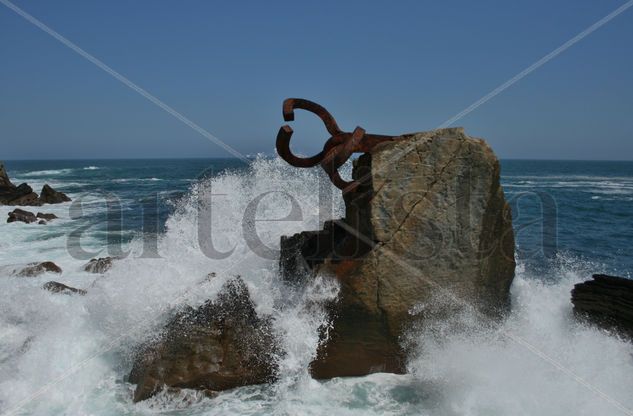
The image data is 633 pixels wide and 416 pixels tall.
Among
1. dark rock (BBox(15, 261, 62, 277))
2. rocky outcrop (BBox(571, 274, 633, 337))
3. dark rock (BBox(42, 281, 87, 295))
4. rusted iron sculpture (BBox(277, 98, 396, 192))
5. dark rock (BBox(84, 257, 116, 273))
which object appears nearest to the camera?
rusted iron sculpture (BBox(277, 98, 396, 192))

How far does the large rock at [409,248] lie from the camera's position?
385 cm

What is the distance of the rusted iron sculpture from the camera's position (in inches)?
159

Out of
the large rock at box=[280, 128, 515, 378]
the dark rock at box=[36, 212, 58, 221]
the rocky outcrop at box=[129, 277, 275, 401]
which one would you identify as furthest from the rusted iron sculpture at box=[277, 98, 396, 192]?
the dark rock at box=[36, 212, 58, 221]

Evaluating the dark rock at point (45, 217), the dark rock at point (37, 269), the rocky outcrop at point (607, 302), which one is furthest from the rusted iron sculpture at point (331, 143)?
the dark rock at point (45, 217)

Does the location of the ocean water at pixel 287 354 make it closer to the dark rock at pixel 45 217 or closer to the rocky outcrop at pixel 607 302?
the rocky outcrop at pixel 607 302

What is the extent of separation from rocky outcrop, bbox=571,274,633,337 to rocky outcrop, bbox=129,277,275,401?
9.86 ft

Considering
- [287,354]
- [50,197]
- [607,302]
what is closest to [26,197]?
[50,197]

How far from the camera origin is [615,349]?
157 inches

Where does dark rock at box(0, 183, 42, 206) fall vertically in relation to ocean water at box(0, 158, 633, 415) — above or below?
above

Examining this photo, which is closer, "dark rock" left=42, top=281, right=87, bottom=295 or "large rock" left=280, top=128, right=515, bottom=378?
"large rock" left=280, top=128, right=515, bottom=378

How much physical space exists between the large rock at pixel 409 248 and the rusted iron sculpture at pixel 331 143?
17 centimetres

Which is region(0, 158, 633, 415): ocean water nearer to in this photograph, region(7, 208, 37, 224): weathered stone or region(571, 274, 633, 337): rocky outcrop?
region(571, 274, 633, 337): rocky outcrop

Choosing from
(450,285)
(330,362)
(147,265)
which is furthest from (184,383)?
(450,285)

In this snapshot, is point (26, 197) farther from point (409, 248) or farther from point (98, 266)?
point (409, 248)
